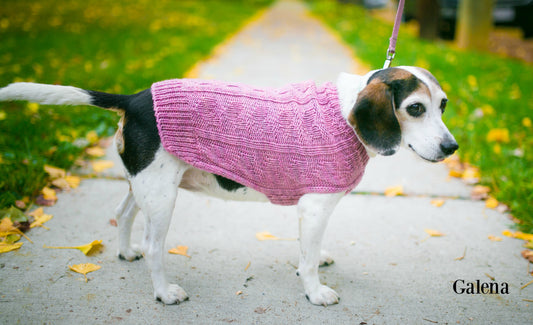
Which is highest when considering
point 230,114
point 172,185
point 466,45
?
point 230,114

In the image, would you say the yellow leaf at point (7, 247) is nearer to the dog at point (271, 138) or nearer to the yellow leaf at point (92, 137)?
the dog at point (271, 138)

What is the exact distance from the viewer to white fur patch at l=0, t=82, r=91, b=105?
203 cm

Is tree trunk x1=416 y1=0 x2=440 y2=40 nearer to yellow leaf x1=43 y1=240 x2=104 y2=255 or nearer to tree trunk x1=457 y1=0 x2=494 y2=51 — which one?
tree trunk x1=457 y1=0 x2=494 y2=51

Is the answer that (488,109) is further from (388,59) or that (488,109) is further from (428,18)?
(428,18)

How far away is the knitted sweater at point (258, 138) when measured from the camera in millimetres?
2156

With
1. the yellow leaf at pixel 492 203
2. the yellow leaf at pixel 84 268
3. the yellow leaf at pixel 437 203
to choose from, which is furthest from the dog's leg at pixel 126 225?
the yellow leaf at pixel 492 203

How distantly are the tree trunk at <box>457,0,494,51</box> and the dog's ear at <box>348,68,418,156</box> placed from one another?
8.48 meters

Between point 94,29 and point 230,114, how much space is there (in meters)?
8.67

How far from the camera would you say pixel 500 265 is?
8.84ft

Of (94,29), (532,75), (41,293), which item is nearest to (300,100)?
(41,293)

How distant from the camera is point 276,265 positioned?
266 centimetres

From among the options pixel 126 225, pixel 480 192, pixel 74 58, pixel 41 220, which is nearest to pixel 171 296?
pixel 126 225

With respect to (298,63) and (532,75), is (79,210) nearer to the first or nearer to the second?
(298,63)

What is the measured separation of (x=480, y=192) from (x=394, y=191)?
79cm
